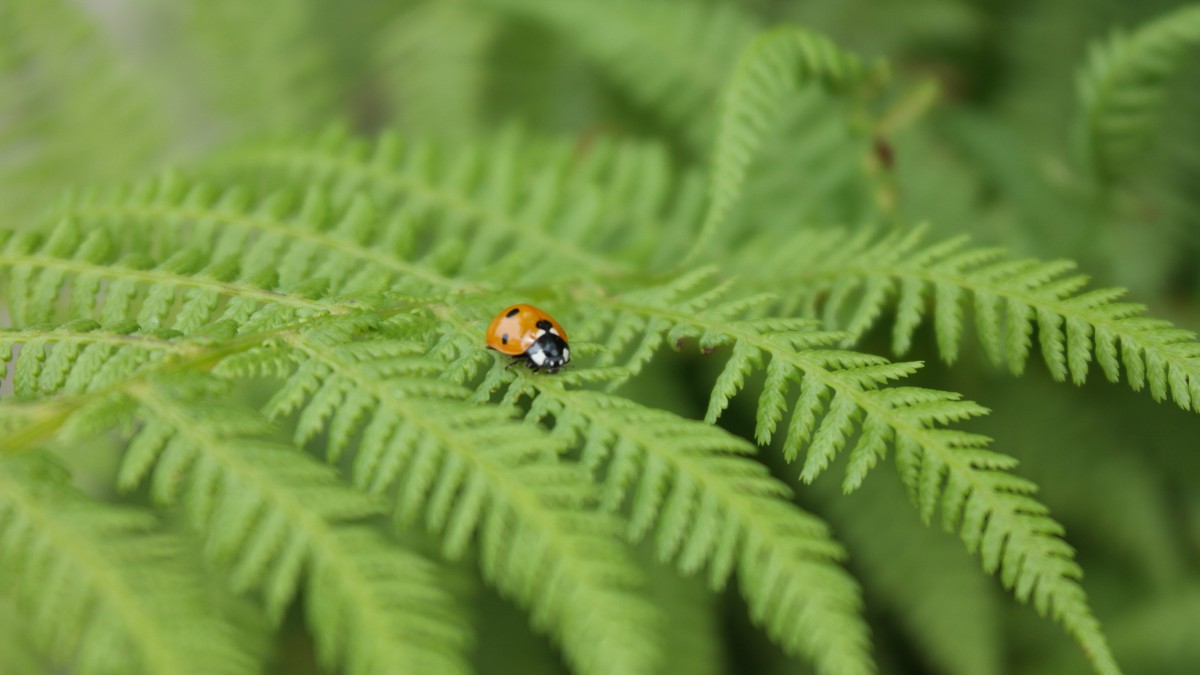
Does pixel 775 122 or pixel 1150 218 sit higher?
pixel 1150 218

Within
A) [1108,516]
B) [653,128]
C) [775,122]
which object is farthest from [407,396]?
[653,128]

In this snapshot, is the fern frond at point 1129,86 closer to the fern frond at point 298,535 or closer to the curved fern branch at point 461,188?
the curved fern branch at point 461,188

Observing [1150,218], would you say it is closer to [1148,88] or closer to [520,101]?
[1148,88]

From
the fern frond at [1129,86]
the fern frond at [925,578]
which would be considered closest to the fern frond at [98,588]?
the fern frond at [925,578]

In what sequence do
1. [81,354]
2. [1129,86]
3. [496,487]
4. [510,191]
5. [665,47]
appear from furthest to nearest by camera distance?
[665,47]
[510,191]
[1129,86]
[81,354]
[496,487]

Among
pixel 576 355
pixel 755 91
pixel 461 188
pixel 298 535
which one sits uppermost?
pixel 755 91

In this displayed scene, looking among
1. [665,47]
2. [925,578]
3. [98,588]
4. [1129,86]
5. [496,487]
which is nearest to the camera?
[98,588]

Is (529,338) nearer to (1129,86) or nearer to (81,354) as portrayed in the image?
(81,354)

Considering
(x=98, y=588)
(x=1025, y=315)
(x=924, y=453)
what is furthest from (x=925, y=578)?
(x=98, y=588)
